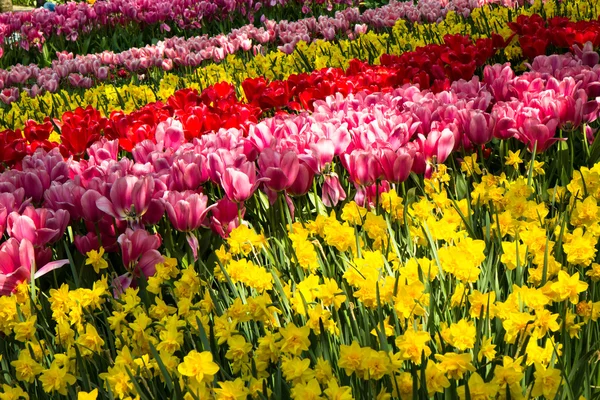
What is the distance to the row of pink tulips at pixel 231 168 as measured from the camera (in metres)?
2.40

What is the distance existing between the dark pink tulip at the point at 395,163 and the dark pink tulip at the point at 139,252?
2.82 ft

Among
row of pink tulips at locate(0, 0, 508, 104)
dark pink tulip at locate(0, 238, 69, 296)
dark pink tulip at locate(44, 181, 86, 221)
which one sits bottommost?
row of pink tulips at locate(0, 0, 508, 104)

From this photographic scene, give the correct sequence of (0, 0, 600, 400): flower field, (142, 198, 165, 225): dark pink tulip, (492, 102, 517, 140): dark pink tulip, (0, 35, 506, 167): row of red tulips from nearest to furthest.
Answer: (0, 0, 600, 400): flower field, (142, 198, 165, 225): dark pink tulip, (492, 102, 517, 140): dark pink tulip, (0, 35, 506, 167): row of red tulips

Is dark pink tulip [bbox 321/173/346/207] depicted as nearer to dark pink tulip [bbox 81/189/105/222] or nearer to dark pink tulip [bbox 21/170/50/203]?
dark pink tulip [bbox 81/189/105/222]

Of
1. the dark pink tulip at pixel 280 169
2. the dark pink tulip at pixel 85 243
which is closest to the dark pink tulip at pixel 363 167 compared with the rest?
the dark pink tulip at pixel 280 169

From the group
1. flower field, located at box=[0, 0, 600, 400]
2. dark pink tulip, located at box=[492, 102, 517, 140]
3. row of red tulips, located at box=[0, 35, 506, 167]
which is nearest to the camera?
flower field, located at box=[0, 0, 600, 400]

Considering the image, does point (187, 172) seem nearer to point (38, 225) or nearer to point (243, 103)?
point (38, 225)

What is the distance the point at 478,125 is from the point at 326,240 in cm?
108

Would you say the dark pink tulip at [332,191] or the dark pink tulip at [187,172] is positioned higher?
the dark pink tulip at [187,172]

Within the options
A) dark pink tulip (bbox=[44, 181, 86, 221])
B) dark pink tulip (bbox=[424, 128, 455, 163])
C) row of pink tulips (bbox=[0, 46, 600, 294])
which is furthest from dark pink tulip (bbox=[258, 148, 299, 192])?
dark pink tulip (bbox=[44, 181, 86, 221])

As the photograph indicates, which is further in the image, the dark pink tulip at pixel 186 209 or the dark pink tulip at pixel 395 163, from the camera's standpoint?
the dark pink tulip at pixel 395 163

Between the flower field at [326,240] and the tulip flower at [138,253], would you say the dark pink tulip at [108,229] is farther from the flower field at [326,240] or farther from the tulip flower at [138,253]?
the tulip flower at [138,253]

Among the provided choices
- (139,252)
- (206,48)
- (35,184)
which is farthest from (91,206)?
(206,48)

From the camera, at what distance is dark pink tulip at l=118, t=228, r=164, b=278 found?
2.31 m
